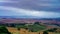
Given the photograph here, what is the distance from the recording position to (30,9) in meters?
1.31

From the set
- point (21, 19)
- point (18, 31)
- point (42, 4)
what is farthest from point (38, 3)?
point (18, 31)

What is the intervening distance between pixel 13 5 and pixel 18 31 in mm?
296

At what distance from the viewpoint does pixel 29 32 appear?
1.26 m

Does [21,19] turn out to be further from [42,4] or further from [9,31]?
[42,4]

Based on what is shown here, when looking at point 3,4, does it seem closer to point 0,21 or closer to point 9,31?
point 0,21

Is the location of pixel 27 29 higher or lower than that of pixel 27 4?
lower

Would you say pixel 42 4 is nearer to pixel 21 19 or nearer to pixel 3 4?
pixel 21 19

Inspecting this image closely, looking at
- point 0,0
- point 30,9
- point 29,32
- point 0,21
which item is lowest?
point 29,32

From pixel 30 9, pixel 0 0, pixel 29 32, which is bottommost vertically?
pixel 29 32

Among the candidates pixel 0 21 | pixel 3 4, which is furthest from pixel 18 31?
pixel 3 4

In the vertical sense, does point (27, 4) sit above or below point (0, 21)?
above

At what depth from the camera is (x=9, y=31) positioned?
1.24 meters

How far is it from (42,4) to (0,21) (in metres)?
0.50

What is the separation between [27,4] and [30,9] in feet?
0.22
